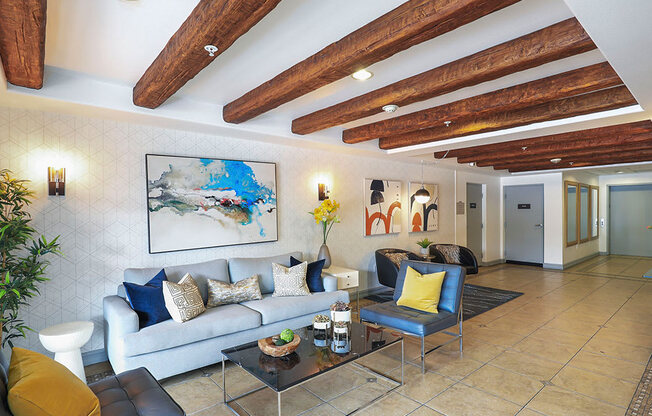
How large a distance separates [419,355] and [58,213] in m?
3.68

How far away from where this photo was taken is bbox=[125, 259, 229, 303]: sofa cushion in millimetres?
3430

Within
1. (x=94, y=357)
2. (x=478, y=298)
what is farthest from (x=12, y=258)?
(x=478, y=298)

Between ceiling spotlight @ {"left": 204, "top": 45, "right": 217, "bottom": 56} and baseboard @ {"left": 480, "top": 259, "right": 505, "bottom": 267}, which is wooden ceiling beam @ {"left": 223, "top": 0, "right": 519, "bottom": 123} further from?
baseboard @ {"left": 480, "top": 259, "right": 505, "bottom": 267}

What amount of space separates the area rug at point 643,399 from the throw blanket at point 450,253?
11.8 feet

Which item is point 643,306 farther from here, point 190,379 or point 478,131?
point 190,379

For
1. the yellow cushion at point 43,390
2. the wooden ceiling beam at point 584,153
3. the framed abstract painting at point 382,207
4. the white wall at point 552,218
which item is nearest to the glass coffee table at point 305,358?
the yellow cushion at point 43,390

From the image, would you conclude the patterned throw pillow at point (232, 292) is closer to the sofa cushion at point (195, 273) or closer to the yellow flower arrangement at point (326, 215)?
the sofa cushion at point (195, 273)

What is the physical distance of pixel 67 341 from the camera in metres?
2.68

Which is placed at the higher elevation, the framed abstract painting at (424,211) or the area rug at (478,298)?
the framed abstract painting at (424,211)

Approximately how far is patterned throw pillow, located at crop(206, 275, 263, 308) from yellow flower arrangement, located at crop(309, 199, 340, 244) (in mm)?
1412

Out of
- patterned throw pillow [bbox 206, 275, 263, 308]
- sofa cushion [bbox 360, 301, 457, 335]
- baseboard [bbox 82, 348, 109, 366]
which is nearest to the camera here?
sofa cushion [bbox 360, 301, 457, 335]

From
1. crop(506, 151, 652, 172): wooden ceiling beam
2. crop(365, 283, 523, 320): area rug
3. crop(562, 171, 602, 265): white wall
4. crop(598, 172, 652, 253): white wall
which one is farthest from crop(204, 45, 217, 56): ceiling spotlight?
crop(598, 172, 652, 253): white wall

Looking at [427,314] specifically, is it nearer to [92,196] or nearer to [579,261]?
[92,196]

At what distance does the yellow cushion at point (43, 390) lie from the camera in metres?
1.40
